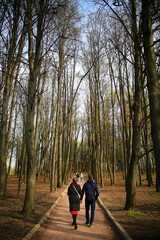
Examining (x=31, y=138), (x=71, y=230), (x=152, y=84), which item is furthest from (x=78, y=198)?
(x=152, y=84)

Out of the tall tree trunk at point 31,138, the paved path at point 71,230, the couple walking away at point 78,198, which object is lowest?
the paved path at point 71,230

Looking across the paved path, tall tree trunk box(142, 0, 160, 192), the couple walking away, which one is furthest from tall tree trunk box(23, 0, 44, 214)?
tall tree trunk box(142, 0, 160, 192)

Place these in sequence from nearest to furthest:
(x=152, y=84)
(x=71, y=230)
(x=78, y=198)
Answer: (x=152, y=84) → (x=71, y=230) → (x=78, y=198)

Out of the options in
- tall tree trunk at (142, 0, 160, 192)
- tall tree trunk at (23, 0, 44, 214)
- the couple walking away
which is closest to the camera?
tall tree trunk at (142, 0, 160, 192)

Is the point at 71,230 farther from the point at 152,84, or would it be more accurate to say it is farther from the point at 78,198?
the point at 152,84

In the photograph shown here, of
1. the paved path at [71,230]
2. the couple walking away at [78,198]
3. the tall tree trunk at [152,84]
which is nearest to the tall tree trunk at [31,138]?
the paved path at [71,230]

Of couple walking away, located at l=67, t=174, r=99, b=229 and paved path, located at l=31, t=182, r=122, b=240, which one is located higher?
couple walking away, located at l=67, t=174, r=99, b=229

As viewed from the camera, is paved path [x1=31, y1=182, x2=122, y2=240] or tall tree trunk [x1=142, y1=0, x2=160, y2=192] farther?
paved path [x1=31, y1=182, x2=122, y2=240]

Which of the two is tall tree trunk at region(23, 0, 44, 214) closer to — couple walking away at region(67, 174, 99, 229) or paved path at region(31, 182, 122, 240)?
paved path at region(31, 182, 122, 240)

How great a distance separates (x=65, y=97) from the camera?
57.1 feet

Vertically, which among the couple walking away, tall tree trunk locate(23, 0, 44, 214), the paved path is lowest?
the paved path

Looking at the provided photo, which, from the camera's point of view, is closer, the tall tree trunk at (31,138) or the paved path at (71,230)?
the paved path at (71,230)

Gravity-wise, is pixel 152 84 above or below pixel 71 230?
above

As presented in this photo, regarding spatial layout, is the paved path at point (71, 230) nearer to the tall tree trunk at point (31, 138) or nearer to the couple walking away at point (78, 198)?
the couple walking away at point (78, 198)
